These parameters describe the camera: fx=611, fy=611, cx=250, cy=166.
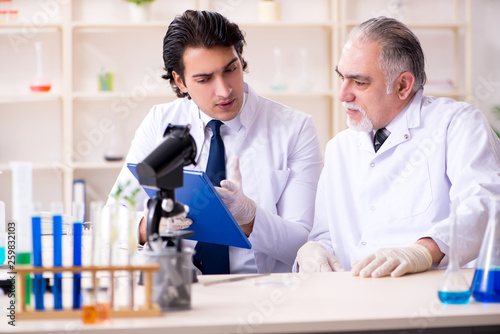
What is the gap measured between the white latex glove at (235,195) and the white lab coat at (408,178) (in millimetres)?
292

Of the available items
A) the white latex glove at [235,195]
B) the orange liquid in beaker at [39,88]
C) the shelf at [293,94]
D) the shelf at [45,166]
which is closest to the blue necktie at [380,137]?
the white latex glove at [235,195]

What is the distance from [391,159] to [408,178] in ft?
0.26

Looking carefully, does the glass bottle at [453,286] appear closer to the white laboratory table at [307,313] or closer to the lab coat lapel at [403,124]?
the white laboratory table at [307,313]

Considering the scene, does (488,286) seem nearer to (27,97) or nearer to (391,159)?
(391,159)

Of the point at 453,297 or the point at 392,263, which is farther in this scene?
the point at 392,263

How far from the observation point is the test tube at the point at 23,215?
3.56ft

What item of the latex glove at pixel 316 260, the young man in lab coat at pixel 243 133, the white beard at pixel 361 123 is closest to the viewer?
the latex glove at pixel 316 260

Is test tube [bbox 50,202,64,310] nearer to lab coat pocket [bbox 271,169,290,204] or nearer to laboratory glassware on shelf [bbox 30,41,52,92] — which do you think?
lab coat pocket [bbox 271,169,290,204]

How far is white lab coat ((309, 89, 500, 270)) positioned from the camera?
1.69 m

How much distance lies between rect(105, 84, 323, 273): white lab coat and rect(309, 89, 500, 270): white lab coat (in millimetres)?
95

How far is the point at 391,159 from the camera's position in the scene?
185 cm

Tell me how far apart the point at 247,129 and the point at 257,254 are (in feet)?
1.41

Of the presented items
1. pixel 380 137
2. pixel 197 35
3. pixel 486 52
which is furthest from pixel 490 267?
pixel 486 52

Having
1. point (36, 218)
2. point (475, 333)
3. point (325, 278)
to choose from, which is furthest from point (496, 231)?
point (36, 218)
